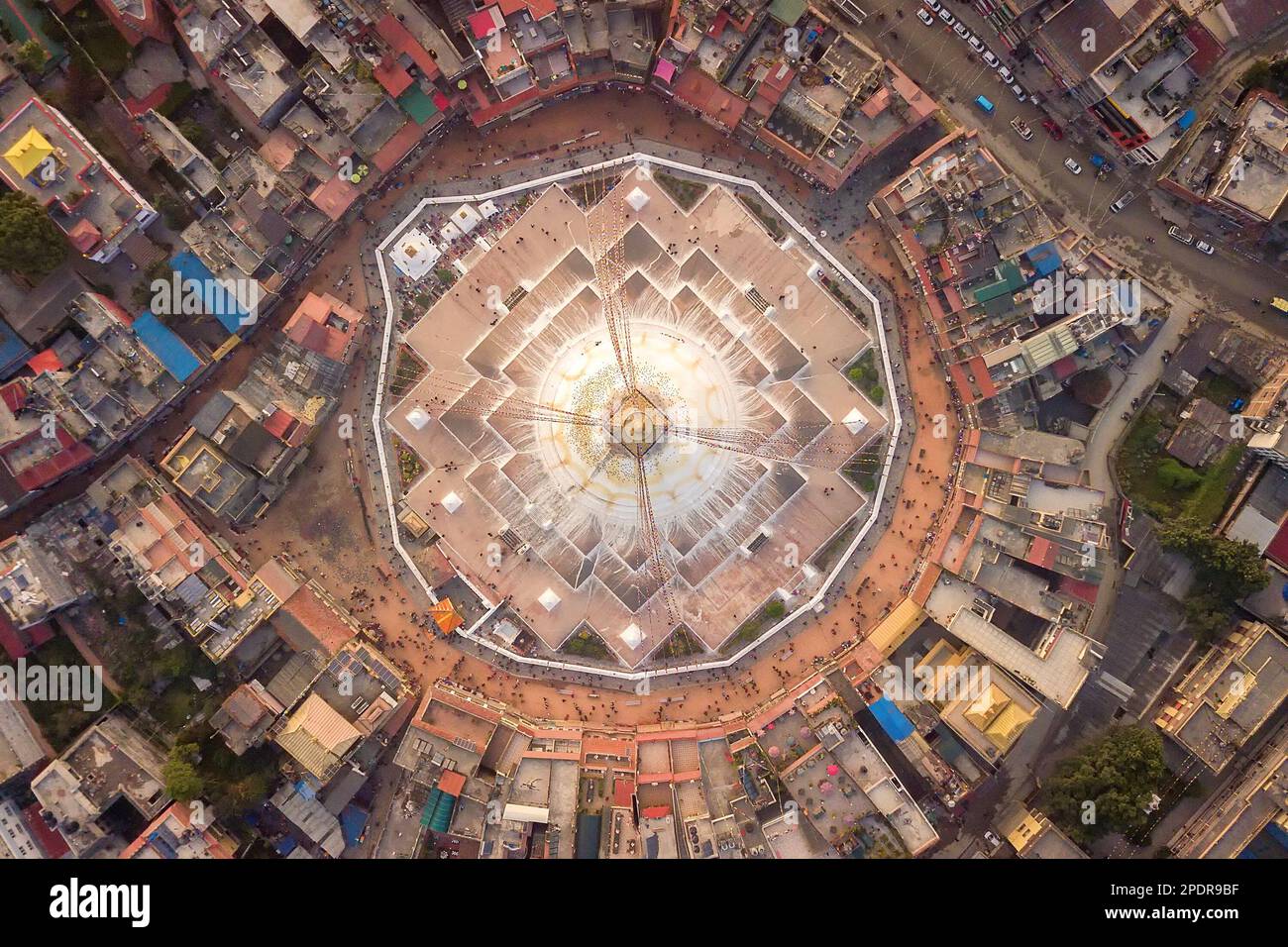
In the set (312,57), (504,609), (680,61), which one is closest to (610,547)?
(504,609)

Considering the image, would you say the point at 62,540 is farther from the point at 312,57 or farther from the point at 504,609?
the point at 312,57

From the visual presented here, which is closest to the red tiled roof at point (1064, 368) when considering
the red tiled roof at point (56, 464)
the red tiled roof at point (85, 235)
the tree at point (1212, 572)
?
the tree at point (1212, 572)

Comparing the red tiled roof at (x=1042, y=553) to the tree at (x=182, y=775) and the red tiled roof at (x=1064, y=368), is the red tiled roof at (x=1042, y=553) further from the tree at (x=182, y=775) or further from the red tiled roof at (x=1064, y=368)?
the tree at (x=182, y=775)

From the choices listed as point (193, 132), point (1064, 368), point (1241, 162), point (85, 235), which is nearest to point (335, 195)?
point (193, 132)

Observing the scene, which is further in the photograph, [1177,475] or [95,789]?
[1177,475]

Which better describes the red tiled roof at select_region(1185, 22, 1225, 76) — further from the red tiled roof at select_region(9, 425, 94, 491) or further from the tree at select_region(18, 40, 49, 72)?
the red tiled roof at select_region(9, 425, 94, 491)

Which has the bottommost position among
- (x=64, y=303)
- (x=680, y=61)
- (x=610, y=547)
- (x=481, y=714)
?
(x=481, y=714)

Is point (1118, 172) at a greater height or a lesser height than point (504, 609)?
greater

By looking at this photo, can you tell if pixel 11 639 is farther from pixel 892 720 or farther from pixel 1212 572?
pixel 1212 572
